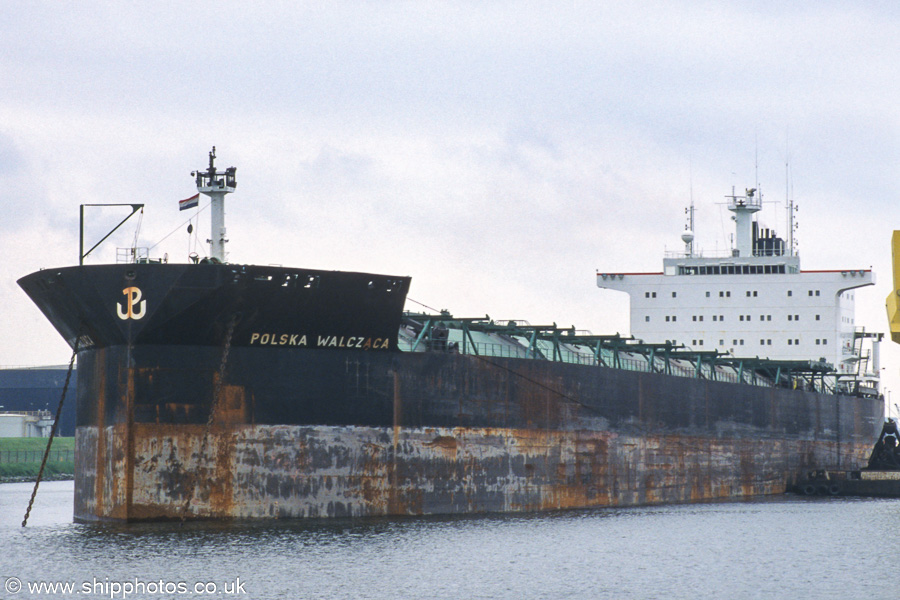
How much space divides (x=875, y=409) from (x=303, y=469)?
3068 centimetres

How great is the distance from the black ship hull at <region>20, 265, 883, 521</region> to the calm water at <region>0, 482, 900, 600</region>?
636 mm

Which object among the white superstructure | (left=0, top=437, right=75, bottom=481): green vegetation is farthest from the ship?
(left=0, top=437, right=75, bottom=481): green vegetation

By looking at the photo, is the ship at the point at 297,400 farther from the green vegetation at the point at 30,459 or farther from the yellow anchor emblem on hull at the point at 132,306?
the green vegetation at the point at 30,459

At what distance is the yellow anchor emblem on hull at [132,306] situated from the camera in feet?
75.7

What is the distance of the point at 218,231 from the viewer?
83.2 feet

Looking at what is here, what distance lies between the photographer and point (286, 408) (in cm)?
2395

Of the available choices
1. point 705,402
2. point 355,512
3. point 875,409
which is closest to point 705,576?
point 355,512

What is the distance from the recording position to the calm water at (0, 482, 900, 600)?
61.1ft

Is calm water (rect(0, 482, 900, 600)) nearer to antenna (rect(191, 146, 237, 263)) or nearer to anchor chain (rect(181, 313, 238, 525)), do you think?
anchor chain (rect(181, 313, 238, 525))

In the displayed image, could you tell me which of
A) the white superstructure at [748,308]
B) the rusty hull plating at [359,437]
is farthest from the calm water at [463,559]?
the white superstructure at [748,308]

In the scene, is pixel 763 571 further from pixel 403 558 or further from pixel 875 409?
pixel 875 409

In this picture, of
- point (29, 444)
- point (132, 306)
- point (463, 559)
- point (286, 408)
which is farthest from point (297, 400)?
point (29, 444)

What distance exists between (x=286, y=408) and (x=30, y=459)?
140 feet

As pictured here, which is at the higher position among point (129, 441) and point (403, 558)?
point (129, 441)
